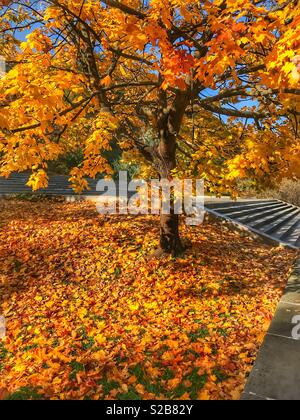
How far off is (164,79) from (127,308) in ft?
13.9

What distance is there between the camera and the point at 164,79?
5.49m

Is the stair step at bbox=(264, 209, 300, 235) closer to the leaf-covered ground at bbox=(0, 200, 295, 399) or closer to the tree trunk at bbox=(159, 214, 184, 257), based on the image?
the leaf-covered ground at bbox=(0, 200, 295, 399)

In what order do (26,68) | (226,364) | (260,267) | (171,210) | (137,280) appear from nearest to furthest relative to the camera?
1. (226,364)
2. (26,68)
3. (137,280)
4. (171,210)
5. (260,267)

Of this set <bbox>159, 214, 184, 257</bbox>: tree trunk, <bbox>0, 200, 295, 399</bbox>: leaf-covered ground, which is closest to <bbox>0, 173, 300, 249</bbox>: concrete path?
<bbox>0, 200, 295, 399</bbox>: leaf-covered ground

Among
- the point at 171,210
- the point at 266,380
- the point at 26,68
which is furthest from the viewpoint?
the point at 171,210

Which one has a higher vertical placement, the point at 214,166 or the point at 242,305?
the point at 214,166

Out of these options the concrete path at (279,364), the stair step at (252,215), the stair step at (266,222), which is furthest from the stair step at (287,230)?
the concrete path at (279,364)

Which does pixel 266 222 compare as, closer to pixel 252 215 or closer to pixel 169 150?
pixel 252 215

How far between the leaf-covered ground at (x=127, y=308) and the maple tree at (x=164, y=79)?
4.57 ft

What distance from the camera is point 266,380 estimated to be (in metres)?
3.63

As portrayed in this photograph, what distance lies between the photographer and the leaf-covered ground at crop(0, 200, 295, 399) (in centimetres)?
427
